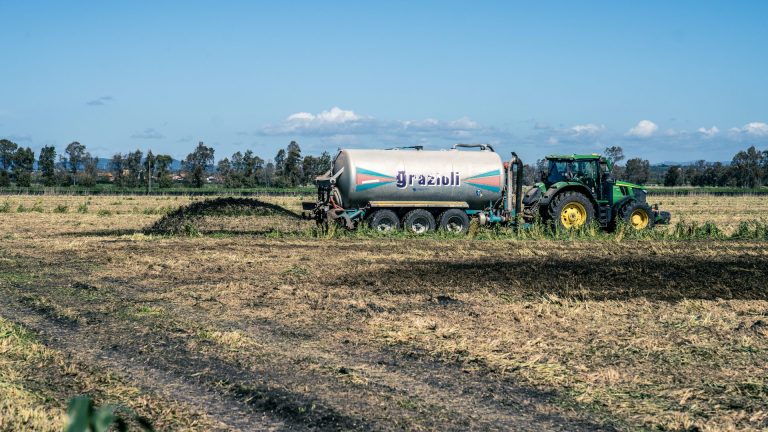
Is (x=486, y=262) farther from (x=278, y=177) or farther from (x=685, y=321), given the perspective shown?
(x=278, y=177)

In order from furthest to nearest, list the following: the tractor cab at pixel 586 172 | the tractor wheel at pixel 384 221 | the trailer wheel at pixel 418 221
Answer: the trailer wheel at pixel 418 221
the tractor wheel at pixel 384 221
the tractor cab at pixel 586 172

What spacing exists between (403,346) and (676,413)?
11.4 feet

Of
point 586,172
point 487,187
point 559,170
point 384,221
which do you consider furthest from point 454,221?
point 586,172

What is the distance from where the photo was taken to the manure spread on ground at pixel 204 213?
25609mm

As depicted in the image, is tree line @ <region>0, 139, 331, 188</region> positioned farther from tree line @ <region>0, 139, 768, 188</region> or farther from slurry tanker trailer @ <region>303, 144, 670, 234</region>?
slurry tanker trailer @ <region>303, 144, 670, 234</region>

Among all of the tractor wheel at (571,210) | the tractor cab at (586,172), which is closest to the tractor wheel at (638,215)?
A: the tractor cab at (586,172)

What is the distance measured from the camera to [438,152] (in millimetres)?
25406

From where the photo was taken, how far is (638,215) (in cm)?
2475

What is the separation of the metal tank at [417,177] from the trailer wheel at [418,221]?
0.35 m

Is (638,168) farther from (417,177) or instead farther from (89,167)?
(417,177)

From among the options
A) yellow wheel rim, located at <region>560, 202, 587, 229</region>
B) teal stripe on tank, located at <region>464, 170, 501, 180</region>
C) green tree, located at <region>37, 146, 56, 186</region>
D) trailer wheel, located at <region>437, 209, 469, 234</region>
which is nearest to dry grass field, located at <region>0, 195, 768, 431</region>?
yellow wheel rim, located at <region>560, 202, 587, 229</region>

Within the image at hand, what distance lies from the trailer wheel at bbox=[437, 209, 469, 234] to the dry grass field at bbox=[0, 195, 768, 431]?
6060 mm

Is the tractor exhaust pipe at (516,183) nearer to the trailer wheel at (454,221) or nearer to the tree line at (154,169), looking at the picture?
the trailer wheel at (454,221)

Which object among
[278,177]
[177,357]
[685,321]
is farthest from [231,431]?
[278,177]
